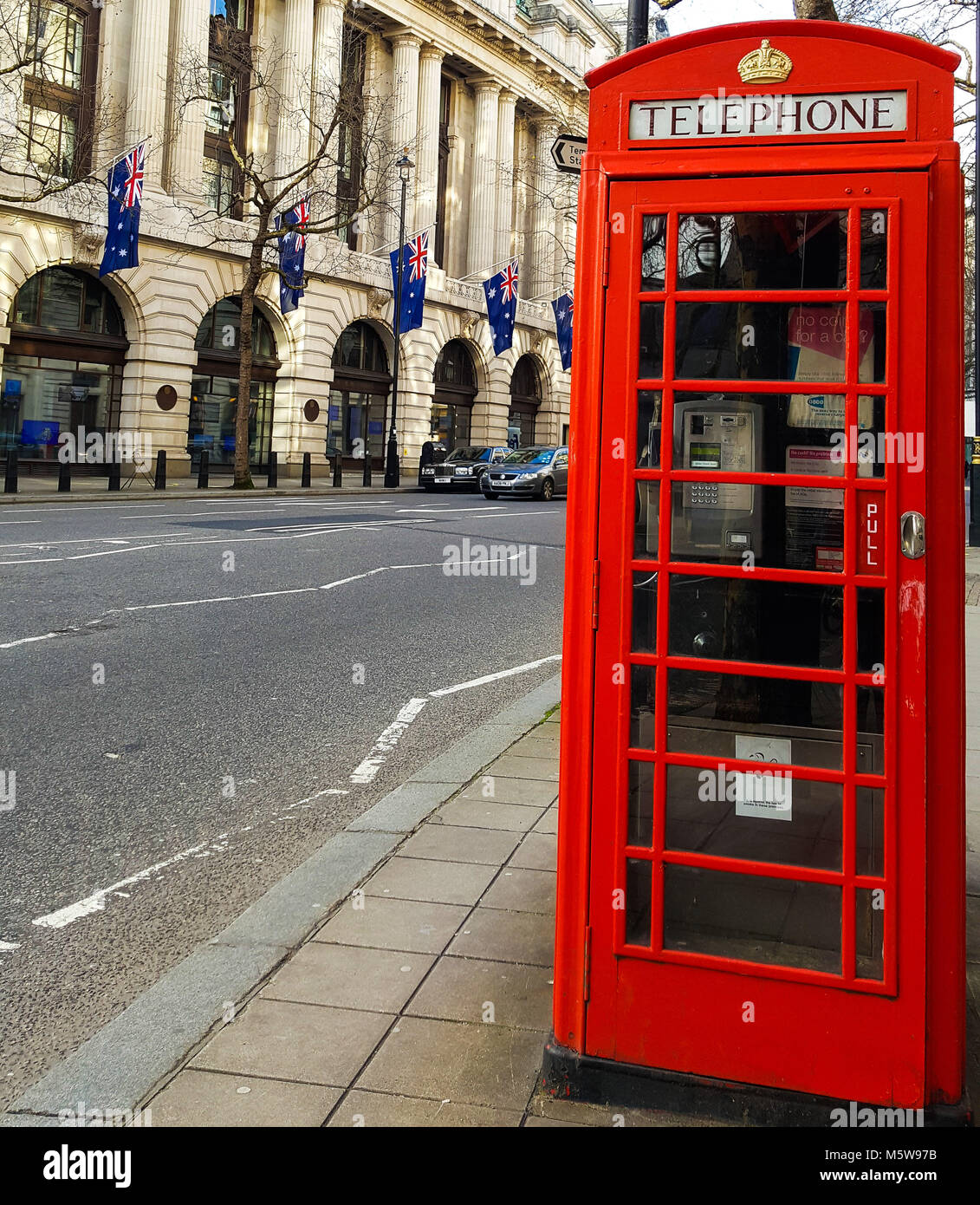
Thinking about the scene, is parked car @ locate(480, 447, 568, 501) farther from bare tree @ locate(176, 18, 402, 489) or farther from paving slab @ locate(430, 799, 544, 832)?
paving slab @ locate(430, 799, 544, 832)

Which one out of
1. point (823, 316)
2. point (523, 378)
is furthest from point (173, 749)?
point (523, 378)

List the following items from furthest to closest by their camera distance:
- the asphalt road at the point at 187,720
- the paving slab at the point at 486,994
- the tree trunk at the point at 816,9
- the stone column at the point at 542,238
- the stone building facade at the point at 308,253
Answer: the stone column at the point at 542,238
the stone building facade at the point at 308,253
the tree trunk at the point at 816,9
the asphalt road at the point at 187,720
the paving slab at the point at 486,994

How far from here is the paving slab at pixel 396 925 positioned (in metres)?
3.75

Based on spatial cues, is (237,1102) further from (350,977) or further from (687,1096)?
(687,1096)

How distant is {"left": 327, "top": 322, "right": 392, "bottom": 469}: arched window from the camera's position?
43.1 metres

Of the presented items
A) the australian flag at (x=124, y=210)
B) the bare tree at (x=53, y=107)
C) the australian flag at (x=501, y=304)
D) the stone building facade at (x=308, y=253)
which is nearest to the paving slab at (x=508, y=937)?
the stone building facade at (x=308, y=253)

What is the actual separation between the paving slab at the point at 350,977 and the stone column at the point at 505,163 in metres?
49.5

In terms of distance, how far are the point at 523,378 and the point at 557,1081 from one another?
5471 cm

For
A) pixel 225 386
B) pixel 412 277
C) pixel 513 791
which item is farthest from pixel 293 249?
pixel 513 791

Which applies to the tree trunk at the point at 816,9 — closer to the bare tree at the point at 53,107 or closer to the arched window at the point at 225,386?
the bare tree at the point at 53,107

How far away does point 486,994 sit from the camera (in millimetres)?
3414

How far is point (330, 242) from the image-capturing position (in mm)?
40531

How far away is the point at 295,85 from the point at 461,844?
39.7 meters
